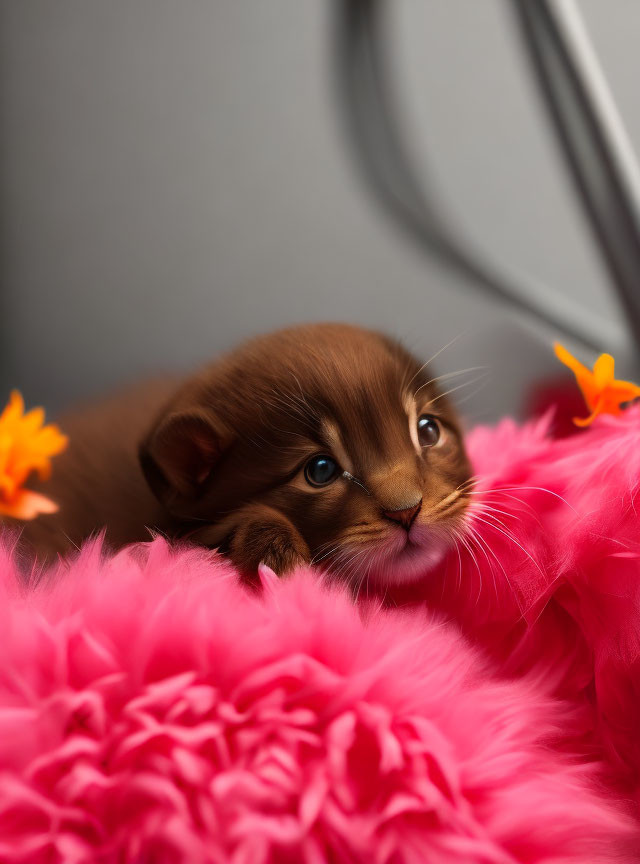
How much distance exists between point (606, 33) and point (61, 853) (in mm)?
1226

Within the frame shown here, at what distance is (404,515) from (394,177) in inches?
22.2

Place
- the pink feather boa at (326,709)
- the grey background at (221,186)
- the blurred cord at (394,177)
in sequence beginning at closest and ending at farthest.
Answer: the pink feather boa at (326,709), the blurred cord at (394,177), the grey background at (221,186)

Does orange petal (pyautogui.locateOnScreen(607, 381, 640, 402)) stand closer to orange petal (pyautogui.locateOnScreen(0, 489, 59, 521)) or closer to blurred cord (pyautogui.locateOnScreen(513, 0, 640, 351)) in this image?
blurred cord (pyautogui.locateOnScreen(513, 0, 640, 351))

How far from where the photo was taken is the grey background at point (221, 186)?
4.48 feet

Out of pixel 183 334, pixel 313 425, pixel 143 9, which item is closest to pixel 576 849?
pixel 313 425

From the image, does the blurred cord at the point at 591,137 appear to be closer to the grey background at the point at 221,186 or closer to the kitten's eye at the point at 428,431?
the kitten's eye at the point at 428,431

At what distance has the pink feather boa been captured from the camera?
0.44m

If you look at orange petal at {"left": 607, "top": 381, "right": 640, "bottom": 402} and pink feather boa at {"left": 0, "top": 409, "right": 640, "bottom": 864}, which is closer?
pink feather boa at {"left": 0, "top": 409, "right": 640, "bottom": 864}

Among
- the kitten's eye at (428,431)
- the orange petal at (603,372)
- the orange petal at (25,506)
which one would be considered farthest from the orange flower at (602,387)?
the orange petal at (25,506)

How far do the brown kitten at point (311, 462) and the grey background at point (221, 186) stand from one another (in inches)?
24.0

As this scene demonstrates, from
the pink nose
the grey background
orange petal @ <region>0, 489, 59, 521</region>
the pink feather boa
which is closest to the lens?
the pink feather boa

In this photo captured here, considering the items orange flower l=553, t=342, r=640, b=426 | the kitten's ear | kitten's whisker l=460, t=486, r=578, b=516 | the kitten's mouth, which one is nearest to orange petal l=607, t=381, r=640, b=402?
orange flower l=553, t=342, r=640, b=426

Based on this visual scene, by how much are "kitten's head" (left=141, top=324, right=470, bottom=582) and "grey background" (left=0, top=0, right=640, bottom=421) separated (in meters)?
0.63

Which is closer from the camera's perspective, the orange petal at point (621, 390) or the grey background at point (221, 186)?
the orange petal at point (621, 390)
